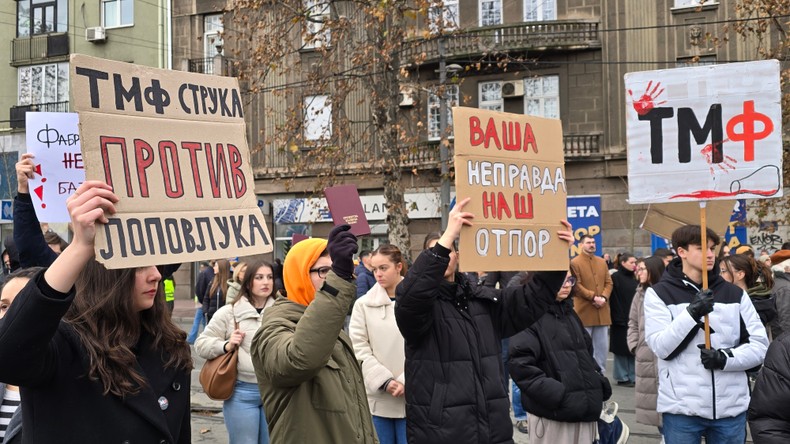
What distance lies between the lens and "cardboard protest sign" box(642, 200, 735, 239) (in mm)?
7691

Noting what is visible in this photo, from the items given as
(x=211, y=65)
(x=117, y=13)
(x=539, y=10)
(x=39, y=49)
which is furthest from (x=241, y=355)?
(x=39, y=49)

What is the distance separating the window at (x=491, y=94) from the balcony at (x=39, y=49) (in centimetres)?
1532

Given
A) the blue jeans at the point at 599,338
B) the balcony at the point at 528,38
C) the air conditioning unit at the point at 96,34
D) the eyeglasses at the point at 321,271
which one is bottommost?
the blue jeans at the point at 599,338

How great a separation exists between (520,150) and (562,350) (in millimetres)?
1540

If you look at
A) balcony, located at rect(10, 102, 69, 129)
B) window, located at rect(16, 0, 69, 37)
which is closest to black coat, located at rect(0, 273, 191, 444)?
balcony, located at rect(10, 102, 69, 129)

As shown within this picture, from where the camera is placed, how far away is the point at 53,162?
484cm

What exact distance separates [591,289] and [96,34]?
24.3m

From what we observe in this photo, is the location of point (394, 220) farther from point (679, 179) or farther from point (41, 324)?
point (41, 324)

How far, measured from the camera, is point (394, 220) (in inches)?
684

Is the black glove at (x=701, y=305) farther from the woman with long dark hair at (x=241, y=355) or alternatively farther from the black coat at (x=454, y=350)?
the woman with long dark hair at (x=241, y=355)

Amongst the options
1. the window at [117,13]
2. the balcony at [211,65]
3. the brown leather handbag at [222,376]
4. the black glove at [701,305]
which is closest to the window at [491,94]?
the balcony at [211,65]

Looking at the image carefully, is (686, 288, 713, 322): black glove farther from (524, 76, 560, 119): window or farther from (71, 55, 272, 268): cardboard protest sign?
(524, 76, 560, 119): window

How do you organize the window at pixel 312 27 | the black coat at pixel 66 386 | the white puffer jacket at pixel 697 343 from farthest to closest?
the window at pixel 312 27 → the white puffer jacket at pixel 697 343 → the black coat at pixel 66 386

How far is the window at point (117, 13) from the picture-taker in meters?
30.8
